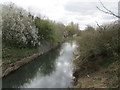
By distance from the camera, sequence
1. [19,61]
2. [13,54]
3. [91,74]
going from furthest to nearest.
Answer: [13,54], [19,61], [91,74]

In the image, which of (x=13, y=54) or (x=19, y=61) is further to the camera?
(x=13, y=54)

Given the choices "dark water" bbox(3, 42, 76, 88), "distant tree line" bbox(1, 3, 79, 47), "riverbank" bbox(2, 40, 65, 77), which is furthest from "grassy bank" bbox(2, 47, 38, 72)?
"dark water" bbox(3, 42, 76, 88)

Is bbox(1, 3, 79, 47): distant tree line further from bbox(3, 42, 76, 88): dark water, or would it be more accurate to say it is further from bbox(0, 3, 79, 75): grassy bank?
bbox(3, 42, 76, 88): dark water

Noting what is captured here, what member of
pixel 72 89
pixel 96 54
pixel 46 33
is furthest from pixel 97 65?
pixel 46 33

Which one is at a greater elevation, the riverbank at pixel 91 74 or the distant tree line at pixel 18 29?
the distant tree line at pixel 18 29

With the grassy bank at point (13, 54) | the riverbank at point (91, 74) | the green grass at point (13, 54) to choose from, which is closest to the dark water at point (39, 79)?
the riverbank at point (91, 74)

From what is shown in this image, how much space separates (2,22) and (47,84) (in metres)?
16.7

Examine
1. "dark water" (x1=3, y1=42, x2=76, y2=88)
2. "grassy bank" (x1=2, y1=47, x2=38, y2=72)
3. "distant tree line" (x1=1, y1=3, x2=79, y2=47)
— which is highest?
"distant tree line" (x1=1, y1=3, x2=79, y2=47)

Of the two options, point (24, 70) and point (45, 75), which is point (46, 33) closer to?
point (24, 70)

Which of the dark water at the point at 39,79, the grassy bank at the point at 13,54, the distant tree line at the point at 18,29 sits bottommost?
the dark water at the point at 39,79

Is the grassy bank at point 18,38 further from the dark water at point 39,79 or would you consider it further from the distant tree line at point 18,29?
the dark water at point 39,79

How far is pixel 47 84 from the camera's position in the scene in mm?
19578

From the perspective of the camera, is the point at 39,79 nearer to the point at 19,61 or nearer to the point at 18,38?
the point at 19,61

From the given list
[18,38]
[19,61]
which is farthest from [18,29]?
[19,61]
